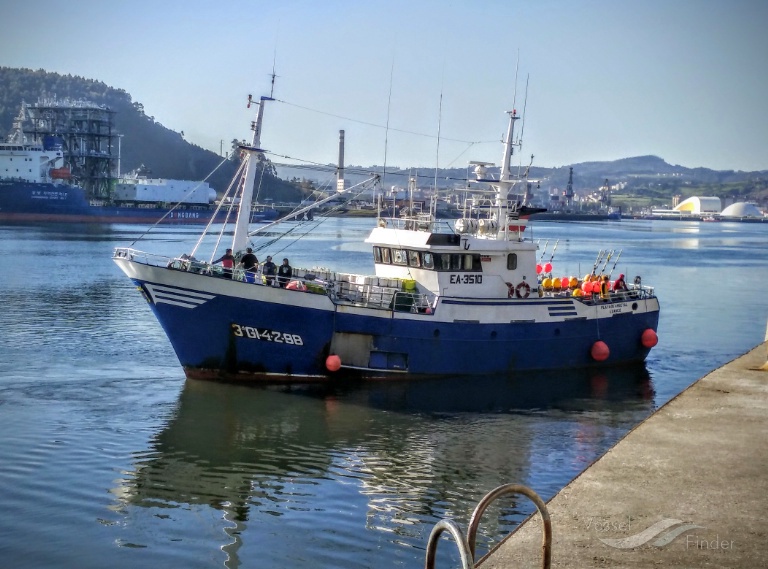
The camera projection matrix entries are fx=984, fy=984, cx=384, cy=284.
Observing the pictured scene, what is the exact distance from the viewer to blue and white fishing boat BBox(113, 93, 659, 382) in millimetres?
24297

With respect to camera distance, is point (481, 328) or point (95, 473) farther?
point (481, 328)

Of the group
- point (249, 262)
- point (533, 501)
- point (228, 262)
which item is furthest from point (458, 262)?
point (533, 501)

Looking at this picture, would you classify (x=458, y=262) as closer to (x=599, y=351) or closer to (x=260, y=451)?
(x=599, y=351)

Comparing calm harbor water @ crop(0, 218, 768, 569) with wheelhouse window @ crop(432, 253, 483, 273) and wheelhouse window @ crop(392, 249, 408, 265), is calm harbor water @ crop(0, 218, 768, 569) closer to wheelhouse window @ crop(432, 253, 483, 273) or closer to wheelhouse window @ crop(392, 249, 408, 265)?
wheelhouse window @ crop(432, 253, 483, 273)

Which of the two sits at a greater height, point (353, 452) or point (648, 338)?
→ point (648, 338)

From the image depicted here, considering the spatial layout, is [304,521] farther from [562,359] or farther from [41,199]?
[41,199]

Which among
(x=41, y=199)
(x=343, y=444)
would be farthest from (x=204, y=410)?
(x=41, y=199)

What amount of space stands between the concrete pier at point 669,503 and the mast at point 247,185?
1246 centimetres

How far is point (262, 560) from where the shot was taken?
14.4 meters

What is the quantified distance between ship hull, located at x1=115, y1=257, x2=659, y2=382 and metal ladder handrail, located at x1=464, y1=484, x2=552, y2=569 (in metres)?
14.4

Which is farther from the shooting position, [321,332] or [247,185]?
[247,185]

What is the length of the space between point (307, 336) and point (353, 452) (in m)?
5.10

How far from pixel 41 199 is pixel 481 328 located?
354 feet

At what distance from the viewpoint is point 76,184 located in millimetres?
143125
